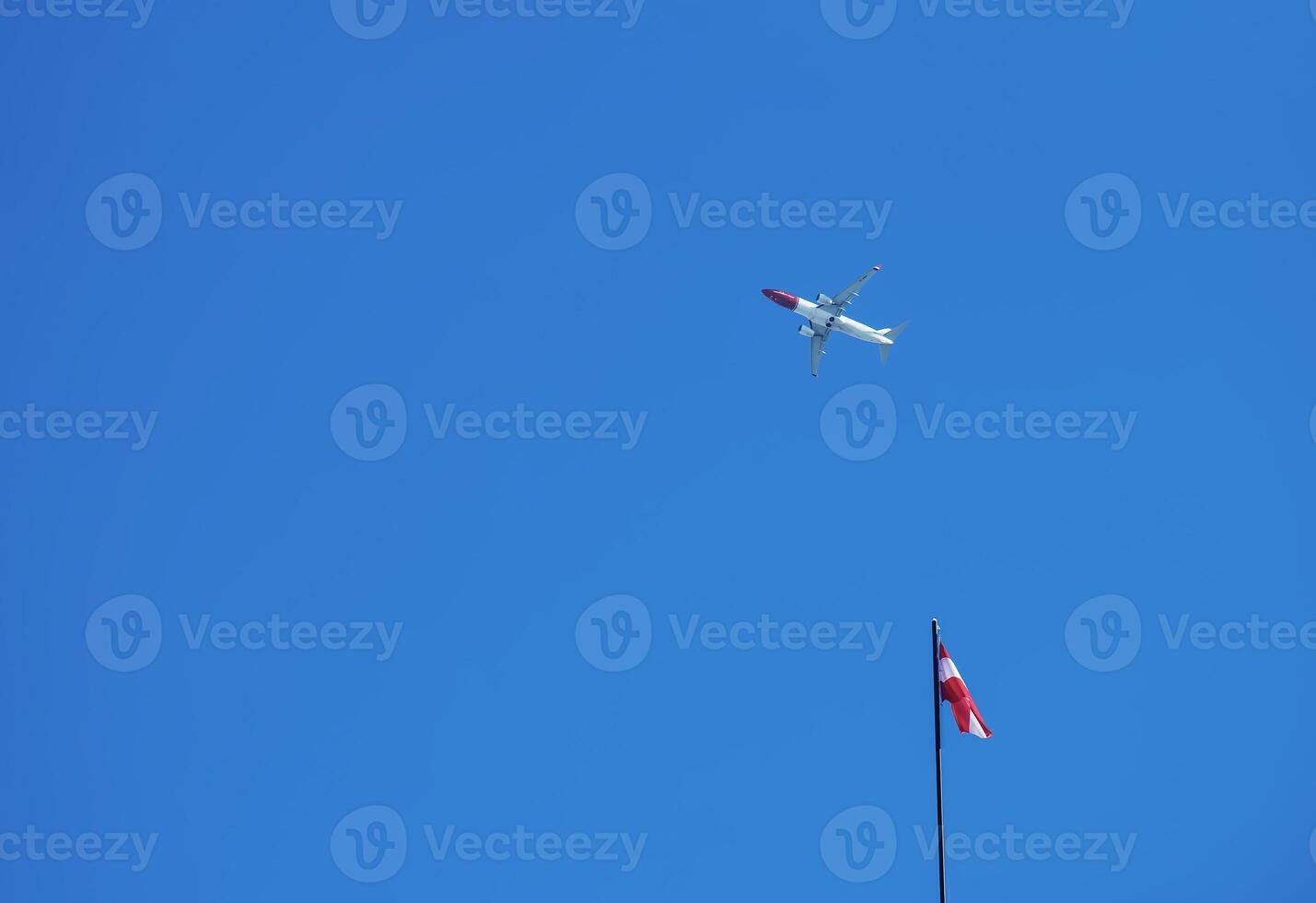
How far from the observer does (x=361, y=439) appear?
32094 millimetres

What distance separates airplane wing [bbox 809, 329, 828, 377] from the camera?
3067 centimetres

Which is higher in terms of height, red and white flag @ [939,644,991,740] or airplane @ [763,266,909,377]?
airplane @ [763,266,909,377]

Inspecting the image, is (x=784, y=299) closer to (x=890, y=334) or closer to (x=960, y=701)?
(x=890, y=334)

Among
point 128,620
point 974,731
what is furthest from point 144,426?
point 974,731

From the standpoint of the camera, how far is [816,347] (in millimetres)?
30906

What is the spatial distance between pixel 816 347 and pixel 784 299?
1422 millimetres

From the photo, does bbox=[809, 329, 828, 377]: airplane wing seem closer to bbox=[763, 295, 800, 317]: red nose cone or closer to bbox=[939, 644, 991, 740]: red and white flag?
bbox=[763, 295, 800, 317]: red nose cone

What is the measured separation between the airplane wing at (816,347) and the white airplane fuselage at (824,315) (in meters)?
0.22

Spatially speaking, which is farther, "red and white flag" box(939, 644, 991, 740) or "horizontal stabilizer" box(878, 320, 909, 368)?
"horizontal stabilizer" box(878, 320, 909, 368)

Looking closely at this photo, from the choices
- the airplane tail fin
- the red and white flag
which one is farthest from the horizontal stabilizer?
the red and white flag

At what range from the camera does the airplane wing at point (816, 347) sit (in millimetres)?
30672

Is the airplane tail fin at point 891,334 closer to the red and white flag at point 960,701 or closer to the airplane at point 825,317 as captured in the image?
the airplane at point 825,317

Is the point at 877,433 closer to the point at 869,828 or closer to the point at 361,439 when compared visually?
the point at 869,828

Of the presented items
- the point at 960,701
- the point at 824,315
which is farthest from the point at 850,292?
the point at 960,701
